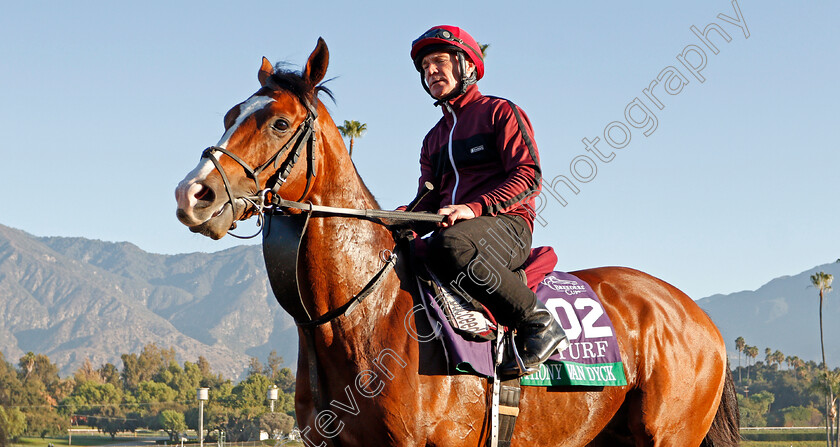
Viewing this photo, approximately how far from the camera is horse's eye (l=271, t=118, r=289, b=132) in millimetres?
4438

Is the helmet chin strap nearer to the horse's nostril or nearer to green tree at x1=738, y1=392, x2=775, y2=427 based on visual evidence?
the horse's nostril

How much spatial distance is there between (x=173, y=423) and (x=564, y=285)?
13284 cm

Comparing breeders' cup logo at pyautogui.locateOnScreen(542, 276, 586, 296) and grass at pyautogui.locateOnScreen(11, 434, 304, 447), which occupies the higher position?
breeders' cup logo at pyautogui.locateOnScreen(542, 276, 586, 296)

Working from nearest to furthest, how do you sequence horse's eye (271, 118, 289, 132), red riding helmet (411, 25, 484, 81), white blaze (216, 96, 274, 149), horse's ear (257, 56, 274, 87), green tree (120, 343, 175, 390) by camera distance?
white blaze (216, 96, 274, 149) → horse's eye (271, 118, 289, 132) → horse's ear (257, 56, 274, 87) → red riding helmet (411, 25, 484, 81) → green tree (120, 343, 175, 390)

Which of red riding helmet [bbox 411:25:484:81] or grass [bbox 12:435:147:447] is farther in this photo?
grass [bbox 12:435:147:447]

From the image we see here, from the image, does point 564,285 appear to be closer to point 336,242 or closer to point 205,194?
point 336,242

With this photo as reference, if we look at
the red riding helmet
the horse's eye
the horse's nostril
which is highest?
the red riding helmet

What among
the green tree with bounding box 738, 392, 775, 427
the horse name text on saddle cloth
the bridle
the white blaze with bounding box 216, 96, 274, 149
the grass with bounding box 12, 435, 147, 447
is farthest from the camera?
the green tree with bounding box 738, 392, 775, 427

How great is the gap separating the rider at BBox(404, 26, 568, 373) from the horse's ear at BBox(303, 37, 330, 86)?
1.02 m

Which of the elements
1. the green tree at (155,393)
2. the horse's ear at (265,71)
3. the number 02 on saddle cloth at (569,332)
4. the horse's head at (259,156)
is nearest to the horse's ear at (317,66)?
the horse's head at (259,156)

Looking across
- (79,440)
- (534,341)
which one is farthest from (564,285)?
(79,440)

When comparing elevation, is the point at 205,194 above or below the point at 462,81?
below

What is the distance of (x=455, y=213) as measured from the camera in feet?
16.1

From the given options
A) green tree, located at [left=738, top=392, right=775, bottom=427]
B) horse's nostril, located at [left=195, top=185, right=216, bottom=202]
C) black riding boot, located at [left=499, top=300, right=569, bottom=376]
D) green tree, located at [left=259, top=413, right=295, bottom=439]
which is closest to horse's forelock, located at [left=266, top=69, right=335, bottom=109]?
horse's nostril, located at [left=195, top=185, right=216, bottom=202]
